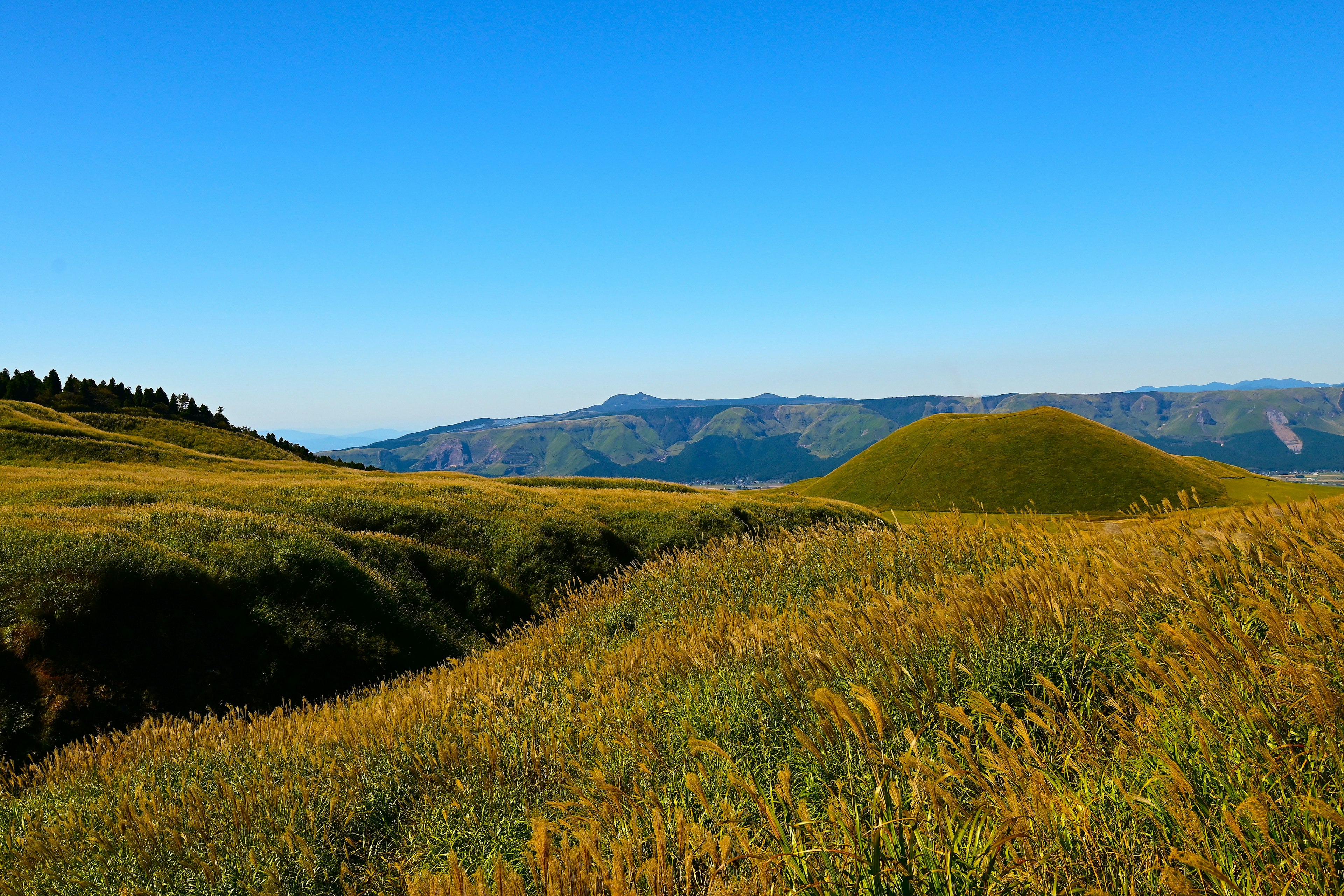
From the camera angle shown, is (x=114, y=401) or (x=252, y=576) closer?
(x=252, y=576)

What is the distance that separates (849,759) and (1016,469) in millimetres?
96269

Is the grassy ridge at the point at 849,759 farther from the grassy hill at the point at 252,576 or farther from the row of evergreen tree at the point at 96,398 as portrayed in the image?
the row of evergreen tree at the point at 96,398

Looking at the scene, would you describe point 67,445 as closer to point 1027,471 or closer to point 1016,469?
point 1027,471

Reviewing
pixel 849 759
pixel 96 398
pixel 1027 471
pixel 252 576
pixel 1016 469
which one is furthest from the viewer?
pixel 1016 469

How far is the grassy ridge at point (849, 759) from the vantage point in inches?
97.7

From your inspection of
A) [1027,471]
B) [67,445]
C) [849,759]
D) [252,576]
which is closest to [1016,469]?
[1027,471]

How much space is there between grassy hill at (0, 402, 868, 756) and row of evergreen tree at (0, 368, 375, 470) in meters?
31.1

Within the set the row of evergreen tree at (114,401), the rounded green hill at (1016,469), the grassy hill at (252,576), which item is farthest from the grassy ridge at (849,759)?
the rounded green hill at (1016,469)

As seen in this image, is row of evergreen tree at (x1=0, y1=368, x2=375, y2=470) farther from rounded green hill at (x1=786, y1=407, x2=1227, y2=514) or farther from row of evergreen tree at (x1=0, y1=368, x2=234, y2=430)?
rounded green hill at (x1=786, y1=407, x2=1227, y2=514)

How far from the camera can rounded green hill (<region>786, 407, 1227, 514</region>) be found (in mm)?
78250

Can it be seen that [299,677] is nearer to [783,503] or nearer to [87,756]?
[87,756]

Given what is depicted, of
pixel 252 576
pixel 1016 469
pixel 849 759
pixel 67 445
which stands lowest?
pixel 1016 469

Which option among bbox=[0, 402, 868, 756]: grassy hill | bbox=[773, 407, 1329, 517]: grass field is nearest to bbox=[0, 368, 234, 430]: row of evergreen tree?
bbox=[0, 402, 868, 756]: grassy hill

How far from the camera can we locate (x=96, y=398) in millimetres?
61812
